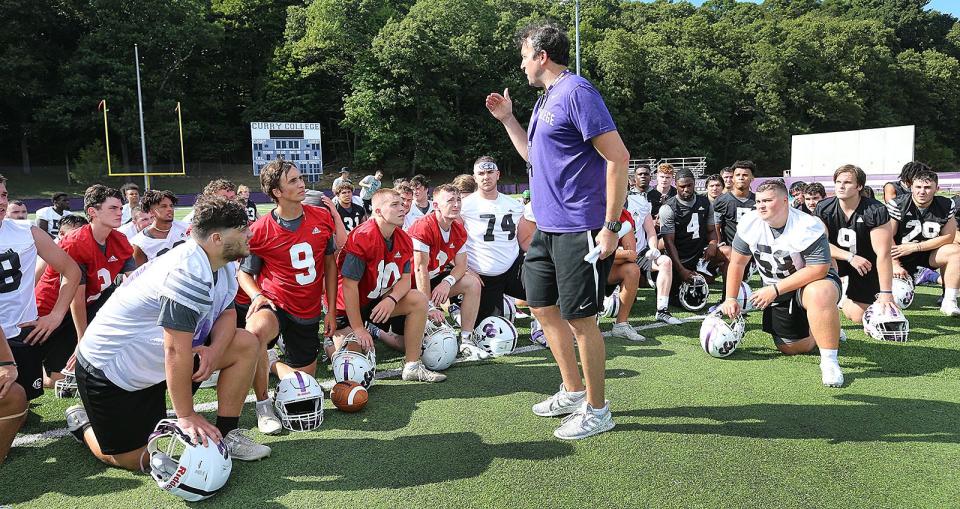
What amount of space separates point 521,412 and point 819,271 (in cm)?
279

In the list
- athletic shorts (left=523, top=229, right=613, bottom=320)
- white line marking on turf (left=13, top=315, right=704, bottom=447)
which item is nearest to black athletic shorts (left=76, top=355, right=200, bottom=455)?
white line marking on turf (left=13, top=315, right=704, bottom=447)

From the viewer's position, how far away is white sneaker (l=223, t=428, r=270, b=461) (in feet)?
11.7

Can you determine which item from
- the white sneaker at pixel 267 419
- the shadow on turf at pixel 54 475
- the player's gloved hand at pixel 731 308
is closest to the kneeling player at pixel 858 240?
the player's gloved hand at pixel 731 308

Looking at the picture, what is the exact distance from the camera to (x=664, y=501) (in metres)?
2.97

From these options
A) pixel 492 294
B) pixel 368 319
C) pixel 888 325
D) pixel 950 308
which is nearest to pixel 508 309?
pixel 492 294

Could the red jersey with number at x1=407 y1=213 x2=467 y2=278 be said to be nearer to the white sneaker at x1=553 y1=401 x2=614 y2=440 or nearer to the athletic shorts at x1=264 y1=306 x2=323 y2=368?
the athletic shorts at x1=264 y1=306 x2=323 y2=368

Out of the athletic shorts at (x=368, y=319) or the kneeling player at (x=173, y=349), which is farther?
the athletic shorts at (x=368, y=319)

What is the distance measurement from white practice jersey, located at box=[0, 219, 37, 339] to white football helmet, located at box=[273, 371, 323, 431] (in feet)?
6.55

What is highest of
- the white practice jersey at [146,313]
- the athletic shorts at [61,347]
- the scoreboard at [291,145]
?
the scoreboard at [291,145]

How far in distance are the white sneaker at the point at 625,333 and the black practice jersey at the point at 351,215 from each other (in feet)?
15.8

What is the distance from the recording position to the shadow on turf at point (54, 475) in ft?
10.7

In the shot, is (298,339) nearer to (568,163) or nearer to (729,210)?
(568,163)

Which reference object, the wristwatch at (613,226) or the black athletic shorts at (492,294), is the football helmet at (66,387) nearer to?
the black athletic shorts at (492,294)

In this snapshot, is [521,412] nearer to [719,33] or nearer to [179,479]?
[179,479]
